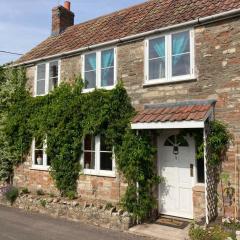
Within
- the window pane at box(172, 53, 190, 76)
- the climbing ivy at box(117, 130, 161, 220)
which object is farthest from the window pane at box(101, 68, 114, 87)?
the window pane at box(172, 53, 190, 76)

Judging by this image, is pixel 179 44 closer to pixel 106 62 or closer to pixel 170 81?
pixel 170 81

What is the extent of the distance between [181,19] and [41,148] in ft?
25.4

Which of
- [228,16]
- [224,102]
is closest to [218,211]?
[224,102]

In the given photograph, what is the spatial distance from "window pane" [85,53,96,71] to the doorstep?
20.3 ft

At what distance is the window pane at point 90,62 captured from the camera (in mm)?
13828

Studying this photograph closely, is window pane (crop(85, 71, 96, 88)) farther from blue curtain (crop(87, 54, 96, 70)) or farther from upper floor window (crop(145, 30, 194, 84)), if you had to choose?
upper floor window (crop(145, 30, 194, 84))

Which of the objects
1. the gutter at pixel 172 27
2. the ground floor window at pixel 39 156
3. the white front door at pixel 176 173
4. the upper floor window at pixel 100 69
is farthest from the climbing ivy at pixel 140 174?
the ground floor window at pixel 39 156

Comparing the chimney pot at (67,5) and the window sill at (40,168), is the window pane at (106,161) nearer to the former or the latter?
the window sill at (40,168)

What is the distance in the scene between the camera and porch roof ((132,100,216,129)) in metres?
9.91

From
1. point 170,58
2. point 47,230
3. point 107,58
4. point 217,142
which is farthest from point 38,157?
point 217,142

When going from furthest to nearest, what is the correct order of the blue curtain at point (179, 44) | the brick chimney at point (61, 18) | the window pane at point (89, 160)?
1. the brick chimney at point (61, 18)
2. the window pane at point (89, 160)
3. the blue curtain at point (179, 44)

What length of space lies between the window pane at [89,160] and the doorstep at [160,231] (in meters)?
3.42

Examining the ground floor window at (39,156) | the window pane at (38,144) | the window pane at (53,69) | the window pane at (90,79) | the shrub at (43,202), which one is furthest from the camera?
the window pane at (53,69)

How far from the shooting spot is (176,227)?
10367 mm
